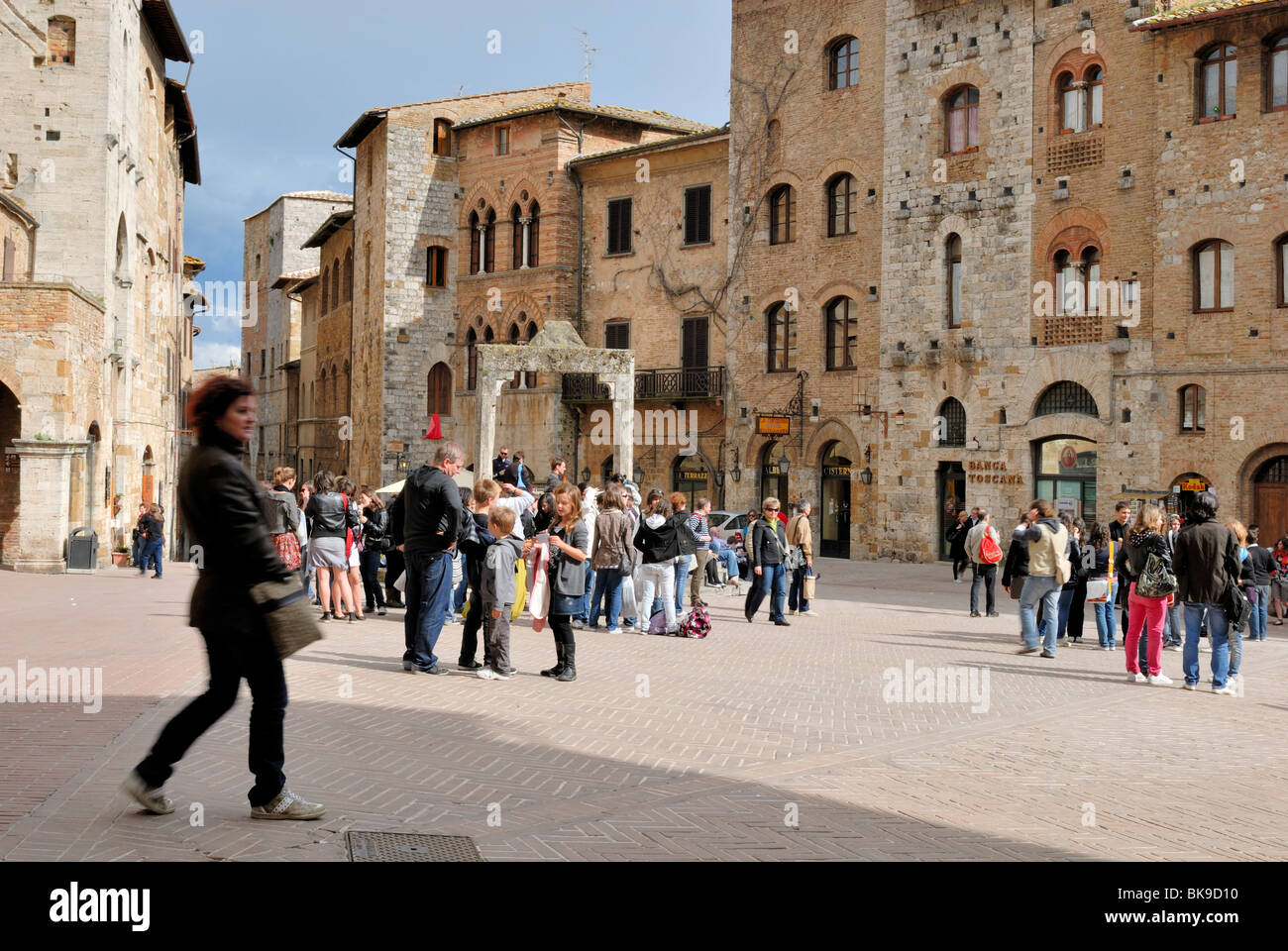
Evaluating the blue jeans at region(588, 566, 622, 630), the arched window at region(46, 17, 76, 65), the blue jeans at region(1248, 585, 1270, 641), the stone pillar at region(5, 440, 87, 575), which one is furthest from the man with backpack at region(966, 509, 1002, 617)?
the arched window at region(46, 17, 76, 65)

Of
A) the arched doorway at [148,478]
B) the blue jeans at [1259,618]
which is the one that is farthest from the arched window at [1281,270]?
the arched doorway at [148,478]

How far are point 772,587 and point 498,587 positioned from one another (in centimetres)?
678

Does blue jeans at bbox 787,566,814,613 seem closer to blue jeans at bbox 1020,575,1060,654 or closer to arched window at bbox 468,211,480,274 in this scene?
blue jeans at bbox 1020,575,1060,654

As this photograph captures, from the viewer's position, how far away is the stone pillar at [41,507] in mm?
23938

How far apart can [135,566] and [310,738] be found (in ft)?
71.9

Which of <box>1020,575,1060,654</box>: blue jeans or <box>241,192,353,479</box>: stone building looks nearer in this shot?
<box>1020,575,1060,654</box>: blue jeans

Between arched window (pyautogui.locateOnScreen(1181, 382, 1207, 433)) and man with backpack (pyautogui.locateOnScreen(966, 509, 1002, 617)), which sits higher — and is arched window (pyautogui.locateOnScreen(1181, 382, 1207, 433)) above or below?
above

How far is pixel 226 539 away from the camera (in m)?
5.71

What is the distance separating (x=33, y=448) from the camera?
23891 mm

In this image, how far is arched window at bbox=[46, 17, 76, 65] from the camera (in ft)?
90.3

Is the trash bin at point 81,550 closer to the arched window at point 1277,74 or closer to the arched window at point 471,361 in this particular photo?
the arched window at point 471,361

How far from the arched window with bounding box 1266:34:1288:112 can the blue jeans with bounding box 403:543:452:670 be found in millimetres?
21276

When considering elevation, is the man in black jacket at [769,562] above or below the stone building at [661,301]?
below

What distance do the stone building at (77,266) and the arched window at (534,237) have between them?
11.0 meters
